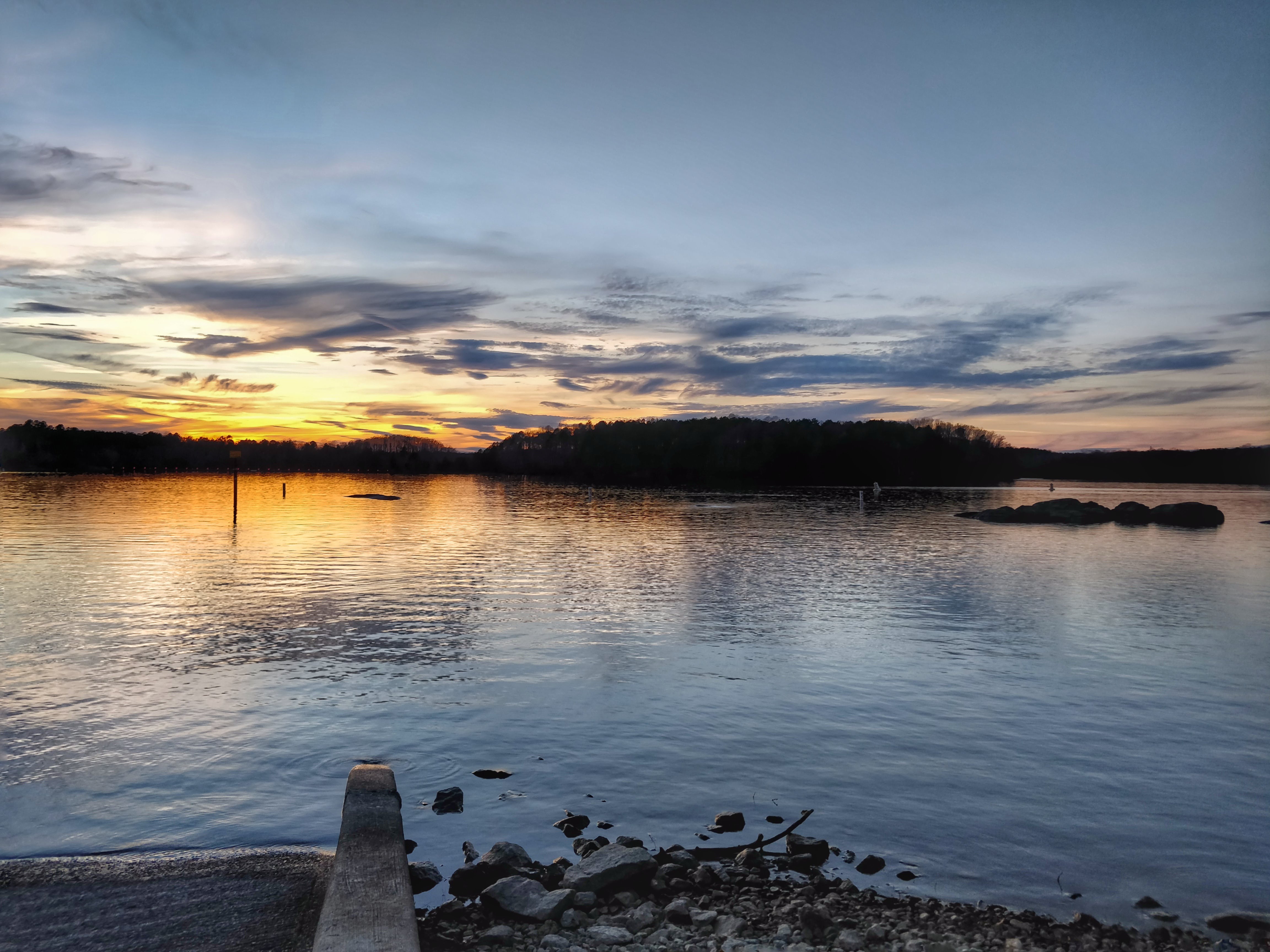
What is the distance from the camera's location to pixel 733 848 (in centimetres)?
805

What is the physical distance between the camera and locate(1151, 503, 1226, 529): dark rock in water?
220ft

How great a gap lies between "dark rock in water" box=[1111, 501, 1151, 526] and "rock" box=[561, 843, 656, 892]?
74.1 m

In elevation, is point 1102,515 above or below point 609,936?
above

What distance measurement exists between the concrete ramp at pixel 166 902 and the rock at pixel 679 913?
2.75m

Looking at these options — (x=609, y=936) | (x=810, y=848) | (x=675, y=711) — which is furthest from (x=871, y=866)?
(x=675, y=711)

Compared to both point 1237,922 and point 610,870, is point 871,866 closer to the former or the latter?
point 610,870

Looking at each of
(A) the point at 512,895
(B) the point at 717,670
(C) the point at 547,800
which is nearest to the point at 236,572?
(B) the point at 717,670

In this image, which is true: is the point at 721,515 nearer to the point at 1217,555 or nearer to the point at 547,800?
the point at 1217,555

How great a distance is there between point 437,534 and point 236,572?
2026 cm

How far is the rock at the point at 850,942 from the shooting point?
20.3 ft

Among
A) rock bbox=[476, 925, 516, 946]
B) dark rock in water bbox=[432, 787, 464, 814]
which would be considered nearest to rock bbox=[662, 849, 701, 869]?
rock bbox=[476, 925, 516, 946]

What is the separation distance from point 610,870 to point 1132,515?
78.0m

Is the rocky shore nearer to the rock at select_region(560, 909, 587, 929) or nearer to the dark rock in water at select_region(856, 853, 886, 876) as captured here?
the rock at select_region(560, 909, 587, 929)

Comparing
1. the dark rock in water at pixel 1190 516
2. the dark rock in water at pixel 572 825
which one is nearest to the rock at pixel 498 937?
the dark rock in water at pixel 572 825
